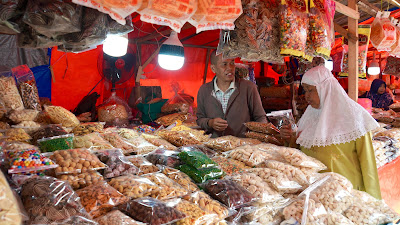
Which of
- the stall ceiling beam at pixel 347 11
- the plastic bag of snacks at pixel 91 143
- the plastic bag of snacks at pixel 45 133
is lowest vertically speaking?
the plastic bag of snacks at pixel 91 143

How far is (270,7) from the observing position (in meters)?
1.91

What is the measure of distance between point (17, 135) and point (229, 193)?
1.29 meters

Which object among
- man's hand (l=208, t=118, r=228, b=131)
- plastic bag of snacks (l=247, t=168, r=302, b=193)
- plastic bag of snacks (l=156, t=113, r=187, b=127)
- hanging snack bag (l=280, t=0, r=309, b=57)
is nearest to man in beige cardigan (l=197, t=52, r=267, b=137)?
man's hand (l=208, t=118, r=228, b=131)

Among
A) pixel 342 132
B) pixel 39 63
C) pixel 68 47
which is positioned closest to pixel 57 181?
pixel 68 47

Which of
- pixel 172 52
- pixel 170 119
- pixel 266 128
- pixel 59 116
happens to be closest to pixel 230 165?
pixel 266 128

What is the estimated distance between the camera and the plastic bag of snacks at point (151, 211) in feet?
3.33

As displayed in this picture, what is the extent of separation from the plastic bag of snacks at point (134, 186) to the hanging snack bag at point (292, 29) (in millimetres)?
1256

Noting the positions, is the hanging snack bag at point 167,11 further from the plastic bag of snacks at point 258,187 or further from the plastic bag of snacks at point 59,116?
the plastic bag of snacks at point 59,116

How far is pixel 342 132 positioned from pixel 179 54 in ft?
6.95

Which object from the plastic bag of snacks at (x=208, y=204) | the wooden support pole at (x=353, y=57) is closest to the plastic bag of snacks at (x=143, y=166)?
the plastic bag of snacks at (x=208, y=204)

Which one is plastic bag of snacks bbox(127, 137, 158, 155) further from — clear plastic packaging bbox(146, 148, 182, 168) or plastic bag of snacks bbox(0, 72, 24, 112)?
plastic bag of snacks bbox(0, 72, 24, 112)

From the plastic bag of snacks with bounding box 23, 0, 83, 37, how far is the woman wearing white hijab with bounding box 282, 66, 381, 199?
1618mm

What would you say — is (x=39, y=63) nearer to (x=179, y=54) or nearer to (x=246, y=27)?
(x=179, y=54)

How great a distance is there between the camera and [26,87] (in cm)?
215
